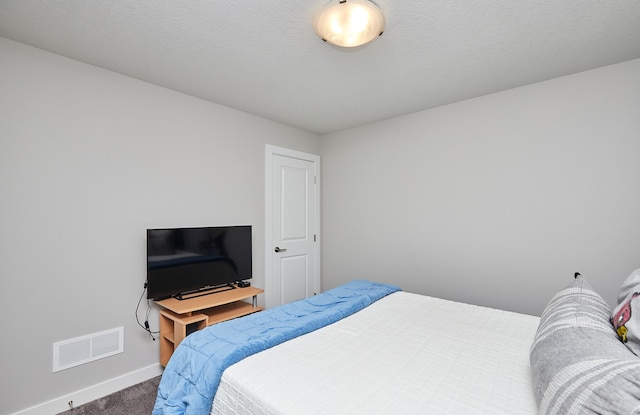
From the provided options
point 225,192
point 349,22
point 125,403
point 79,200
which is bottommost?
point 125,403

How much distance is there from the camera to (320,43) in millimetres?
1989

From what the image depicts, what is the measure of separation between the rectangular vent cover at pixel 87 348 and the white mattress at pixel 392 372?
1578mm

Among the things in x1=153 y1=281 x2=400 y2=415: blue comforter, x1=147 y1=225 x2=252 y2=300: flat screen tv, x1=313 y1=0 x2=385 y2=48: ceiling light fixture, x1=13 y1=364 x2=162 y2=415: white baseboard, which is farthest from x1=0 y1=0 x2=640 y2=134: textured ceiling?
x1=13 y1=364 x2=162 y2=415: white baseboard

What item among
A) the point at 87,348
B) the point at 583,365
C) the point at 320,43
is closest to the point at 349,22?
the point at 320,43

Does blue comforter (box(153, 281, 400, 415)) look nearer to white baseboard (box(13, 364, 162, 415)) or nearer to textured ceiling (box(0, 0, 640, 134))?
white baseboard (box(13, 364, 162, 415))

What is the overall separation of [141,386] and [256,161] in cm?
239

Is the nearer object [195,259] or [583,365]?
[583,365]

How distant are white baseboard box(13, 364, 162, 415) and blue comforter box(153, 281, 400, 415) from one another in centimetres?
116

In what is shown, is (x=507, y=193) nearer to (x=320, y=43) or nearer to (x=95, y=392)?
(x=320, y=43)

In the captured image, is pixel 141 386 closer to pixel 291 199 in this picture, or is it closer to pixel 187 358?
pixel 187 358

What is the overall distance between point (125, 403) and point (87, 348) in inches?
19.8

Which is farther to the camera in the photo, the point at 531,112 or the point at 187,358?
the point at 531,112

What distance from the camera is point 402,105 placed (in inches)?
123

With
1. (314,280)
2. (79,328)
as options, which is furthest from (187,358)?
(314,280)
